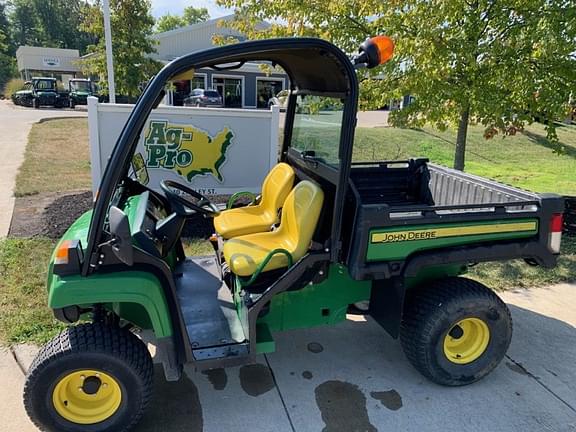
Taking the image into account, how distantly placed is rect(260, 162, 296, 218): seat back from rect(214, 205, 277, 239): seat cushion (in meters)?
0.06

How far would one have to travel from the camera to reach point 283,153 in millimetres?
3750

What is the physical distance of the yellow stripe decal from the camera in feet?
8.71

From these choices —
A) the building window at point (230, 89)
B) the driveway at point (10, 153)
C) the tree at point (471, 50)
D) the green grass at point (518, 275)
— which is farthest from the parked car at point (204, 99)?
the green grass at point (518, 275)

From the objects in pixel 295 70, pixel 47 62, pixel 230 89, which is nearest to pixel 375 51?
pixel 295 70

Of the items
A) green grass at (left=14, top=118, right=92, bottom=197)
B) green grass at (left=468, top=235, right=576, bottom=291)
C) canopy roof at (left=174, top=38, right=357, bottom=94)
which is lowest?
green grass at (left=468, top=235, right=576, bottom=291)

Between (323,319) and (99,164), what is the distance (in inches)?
173

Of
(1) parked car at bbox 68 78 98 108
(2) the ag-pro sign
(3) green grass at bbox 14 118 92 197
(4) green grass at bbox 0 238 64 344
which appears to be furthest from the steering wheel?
(1) parked car at bbox 68 78 98 108

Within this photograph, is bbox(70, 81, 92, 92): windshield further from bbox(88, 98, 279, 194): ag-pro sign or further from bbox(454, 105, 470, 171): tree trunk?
bbox(454, 105, 470, 171): tree trunk

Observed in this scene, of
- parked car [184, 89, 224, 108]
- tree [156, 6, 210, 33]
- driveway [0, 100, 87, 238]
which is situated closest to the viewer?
driveway [0, 100, 87, 238]

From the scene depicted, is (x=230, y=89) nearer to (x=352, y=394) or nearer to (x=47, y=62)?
(x=47, y=62)

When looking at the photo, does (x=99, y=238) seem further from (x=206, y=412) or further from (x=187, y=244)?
(x=187, y=244)

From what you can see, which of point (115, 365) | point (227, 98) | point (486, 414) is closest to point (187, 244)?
point (115, 365)

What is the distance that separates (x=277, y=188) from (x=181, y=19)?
206ft

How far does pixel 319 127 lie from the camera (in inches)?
123
